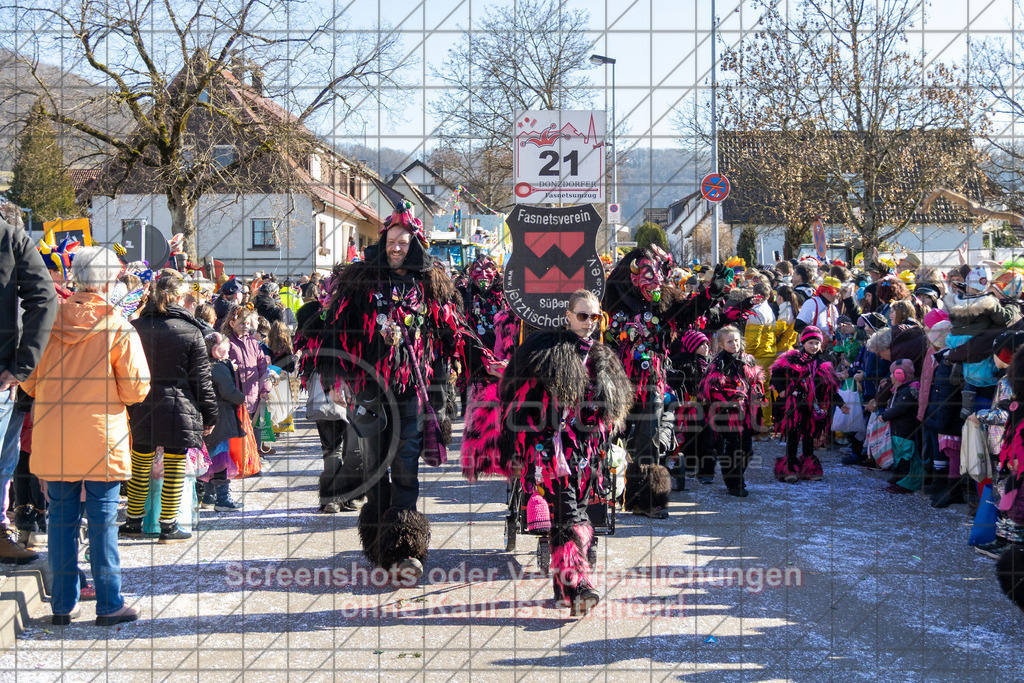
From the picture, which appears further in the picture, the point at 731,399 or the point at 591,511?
the point at 731,399

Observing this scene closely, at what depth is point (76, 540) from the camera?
4.26 m

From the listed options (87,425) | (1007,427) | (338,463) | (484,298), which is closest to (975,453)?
(1007,427)

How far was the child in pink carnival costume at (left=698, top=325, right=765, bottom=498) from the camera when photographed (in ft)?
23.9

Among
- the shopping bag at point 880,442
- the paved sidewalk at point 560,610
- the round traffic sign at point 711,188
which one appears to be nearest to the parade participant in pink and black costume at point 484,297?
the paved sidewalk at point 560,610

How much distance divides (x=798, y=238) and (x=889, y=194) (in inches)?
205

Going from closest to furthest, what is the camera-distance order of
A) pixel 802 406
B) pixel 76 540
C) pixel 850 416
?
1. pixel 76 540
2. pixel 802 406
3. pixel 850 416

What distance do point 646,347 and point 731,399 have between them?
116 centimetres

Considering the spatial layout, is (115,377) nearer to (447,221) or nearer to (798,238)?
(447,221)

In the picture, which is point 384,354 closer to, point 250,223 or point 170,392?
point 170,392

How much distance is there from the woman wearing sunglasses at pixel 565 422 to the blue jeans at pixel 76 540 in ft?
6.17

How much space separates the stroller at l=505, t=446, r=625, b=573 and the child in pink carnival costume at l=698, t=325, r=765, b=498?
1723mm

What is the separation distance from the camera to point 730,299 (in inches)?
313

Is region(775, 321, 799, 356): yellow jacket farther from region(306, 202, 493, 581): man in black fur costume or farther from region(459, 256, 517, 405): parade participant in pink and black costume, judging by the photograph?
region(306, 202, 493, 581): man in black fur costume

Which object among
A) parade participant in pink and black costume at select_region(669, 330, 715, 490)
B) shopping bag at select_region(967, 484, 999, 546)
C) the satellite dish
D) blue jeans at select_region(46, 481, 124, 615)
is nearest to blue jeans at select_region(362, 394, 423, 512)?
blue jeans at select_region(46, 481, 124, 615)
